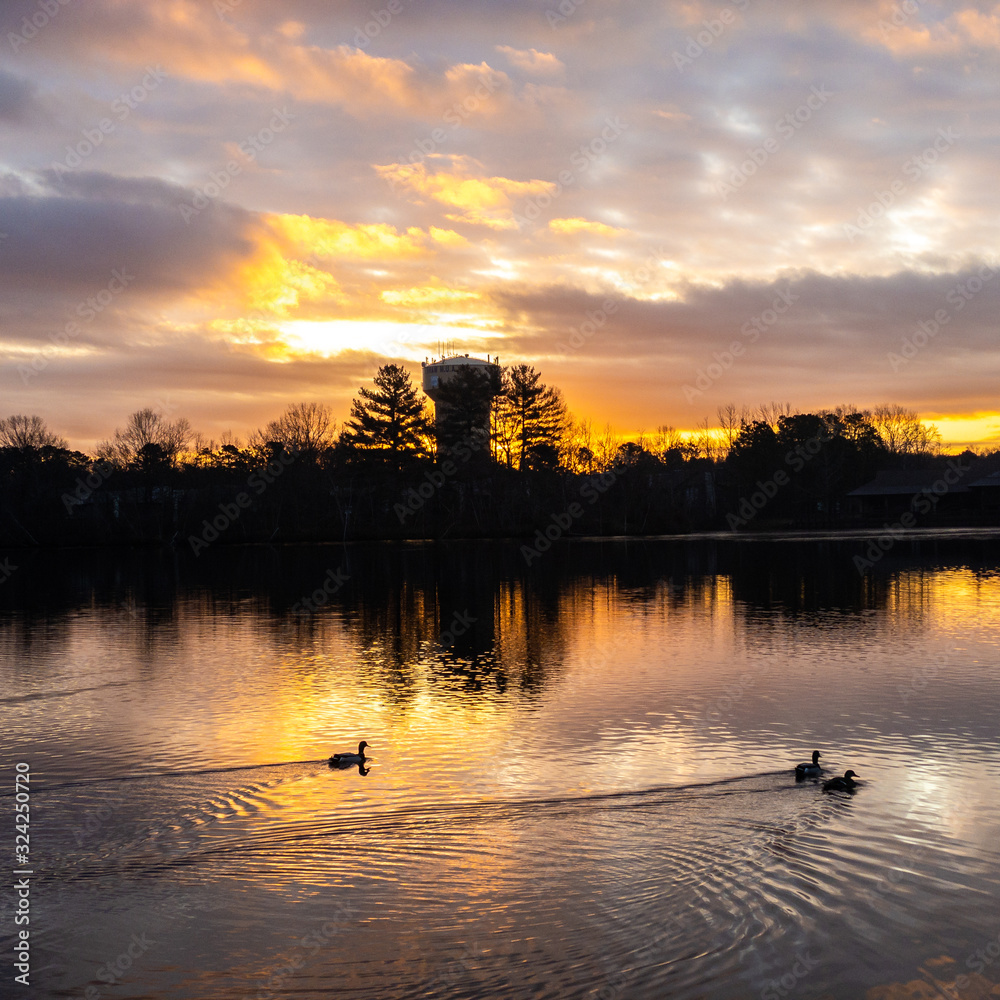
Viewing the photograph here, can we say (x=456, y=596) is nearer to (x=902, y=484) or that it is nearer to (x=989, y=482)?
(x=989, y=482)

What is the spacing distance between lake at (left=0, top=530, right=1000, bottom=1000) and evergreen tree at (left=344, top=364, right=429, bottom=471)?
218 ft

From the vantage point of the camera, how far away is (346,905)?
879cm

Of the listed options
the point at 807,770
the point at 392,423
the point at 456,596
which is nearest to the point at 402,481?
the point at 392,423

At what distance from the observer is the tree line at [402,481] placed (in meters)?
91.4

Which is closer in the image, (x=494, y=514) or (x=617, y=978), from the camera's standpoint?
(x=617, y=978)

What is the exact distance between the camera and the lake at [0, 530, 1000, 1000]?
772 centimetres

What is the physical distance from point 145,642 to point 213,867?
17945 millimetres

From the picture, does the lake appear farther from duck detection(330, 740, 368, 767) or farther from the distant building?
the distant building

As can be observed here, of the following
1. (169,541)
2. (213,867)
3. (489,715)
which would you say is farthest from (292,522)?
(213,867)

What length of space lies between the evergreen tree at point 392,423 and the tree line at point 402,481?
144 mm

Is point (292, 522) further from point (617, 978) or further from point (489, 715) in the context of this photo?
point (617, 978)

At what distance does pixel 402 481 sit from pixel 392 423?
6156 millimetres

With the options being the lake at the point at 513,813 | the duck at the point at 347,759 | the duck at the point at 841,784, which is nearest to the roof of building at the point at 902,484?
the lake at the point at 513,813

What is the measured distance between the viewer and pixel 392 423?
92.8m
